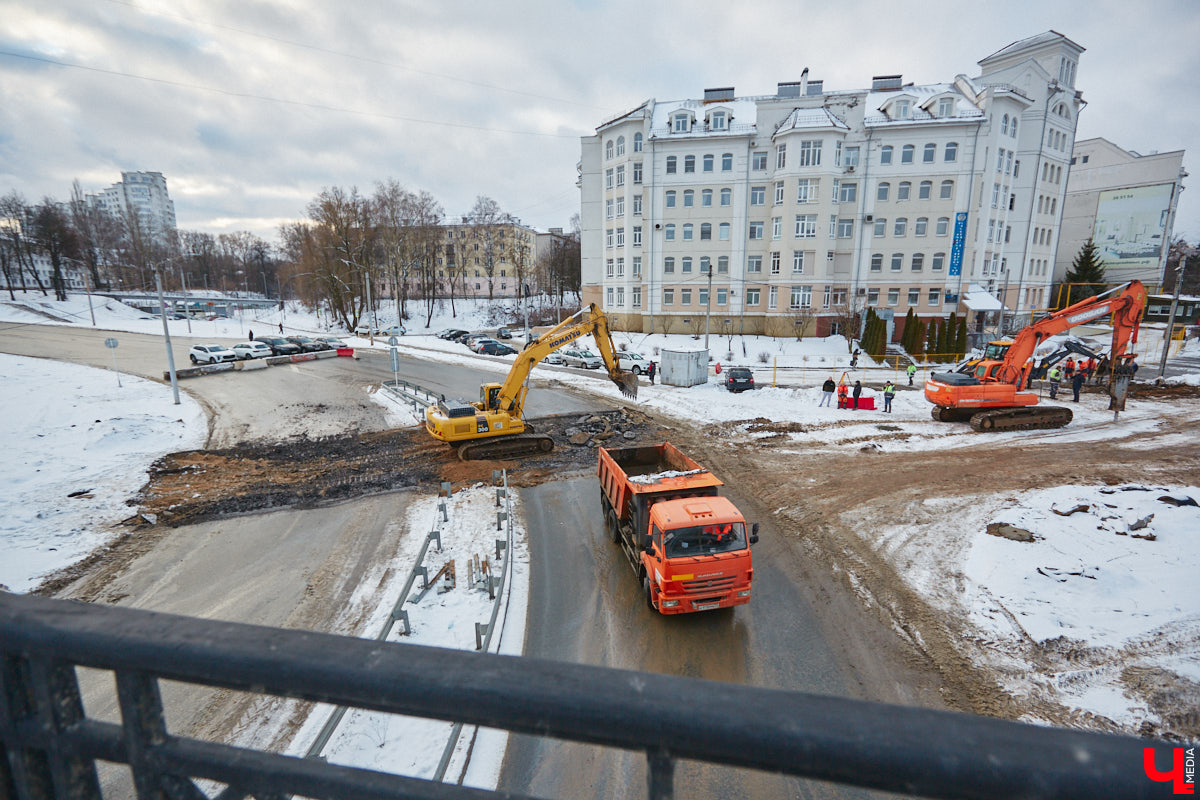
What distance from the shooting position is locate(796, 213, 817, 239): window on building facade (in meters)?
45.8

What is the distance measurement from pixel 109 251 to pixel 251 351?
251ft

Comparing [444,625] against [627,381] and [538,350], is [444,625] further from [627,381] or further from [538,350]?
[627,381]

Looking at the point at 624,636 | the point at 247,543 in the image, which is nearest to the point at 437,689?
the point at 624,636

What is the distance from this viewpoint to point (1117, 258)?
59781 millimetres

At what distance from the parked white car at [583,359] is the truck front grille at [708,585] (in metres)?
27.1

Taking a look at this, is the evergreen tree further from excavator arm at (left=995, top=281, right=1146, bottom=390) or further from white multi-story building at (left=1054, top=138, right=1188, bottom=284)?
excavator arm at (left=995, top=281, right=1146, bottom=390)

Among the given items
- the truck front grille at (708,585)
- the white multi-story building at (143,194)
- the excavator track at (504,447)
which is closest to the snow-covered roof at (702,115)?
the excavator track at (504,447)

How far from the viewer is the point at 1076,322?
25.3 meters

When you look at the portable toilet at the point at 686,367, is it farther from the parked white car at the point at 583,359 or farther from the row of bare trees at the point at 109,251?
the row of bare trees at the point at 109,251

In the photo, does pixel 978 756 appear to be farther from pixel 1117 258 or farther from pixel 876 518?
pixel 1117 258

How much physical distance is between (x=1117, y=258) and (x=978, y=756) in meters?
81.8

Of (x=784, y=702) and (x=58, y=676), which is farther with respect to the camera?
(x=58, y=676)

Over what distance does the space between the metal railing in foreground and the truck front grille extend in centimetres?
931

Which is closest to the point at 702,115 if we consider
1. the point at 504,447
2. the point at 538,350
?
the point at 538,350
